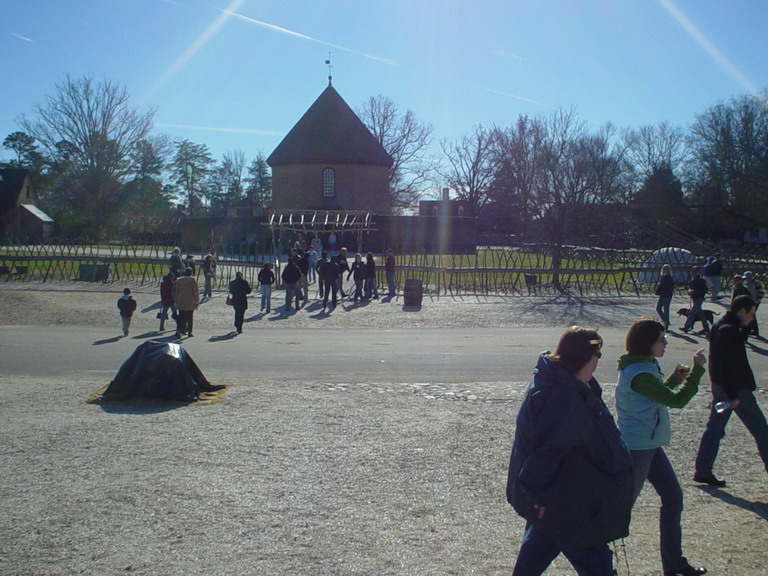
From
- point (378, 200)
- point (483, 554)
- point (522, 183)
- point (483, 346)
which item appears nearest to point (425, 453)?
point (483, 554)

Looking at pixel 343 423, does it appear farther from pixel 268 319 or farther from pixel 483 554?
pixel 268 319

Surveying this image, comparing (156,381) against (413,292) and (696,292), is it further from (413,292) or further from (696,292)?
(413,292)

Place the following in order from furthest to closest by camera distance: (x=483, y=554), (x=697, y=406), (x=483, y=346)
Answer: (x=483, y=346) → (x=697, y=406) → (x=483, y=554)

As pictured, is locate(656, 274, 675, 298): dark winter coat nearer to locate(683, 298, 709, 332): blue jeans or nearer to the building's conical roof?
locate(683, 298, 709, 332): blue jeans

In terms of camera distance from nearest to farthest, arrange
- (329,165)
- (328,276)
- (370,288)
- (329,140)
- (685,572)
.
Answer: (685,572) < (328,276) < (370,288) < (329,165) < (329,140)

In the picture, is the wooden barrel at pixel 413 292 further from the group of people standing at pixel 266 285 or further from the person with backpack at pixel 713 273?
the person with backpack at pixel 713 273

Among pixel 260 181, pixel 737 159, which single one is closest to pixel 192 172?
pixel 260 181

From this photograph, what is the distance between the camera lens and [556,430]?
3875 millimetres

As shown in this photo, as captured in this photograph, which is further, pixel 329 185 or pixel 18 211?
pixel 18 211

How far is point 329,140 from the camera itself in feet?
214

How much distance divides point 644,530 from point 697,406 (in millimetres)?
5039

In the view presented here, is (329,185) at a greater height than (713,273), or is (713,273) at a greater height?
(329,185)

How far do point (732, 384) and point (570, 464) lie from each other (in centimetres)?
350

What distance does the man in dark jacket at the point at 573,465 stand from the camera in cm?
390
